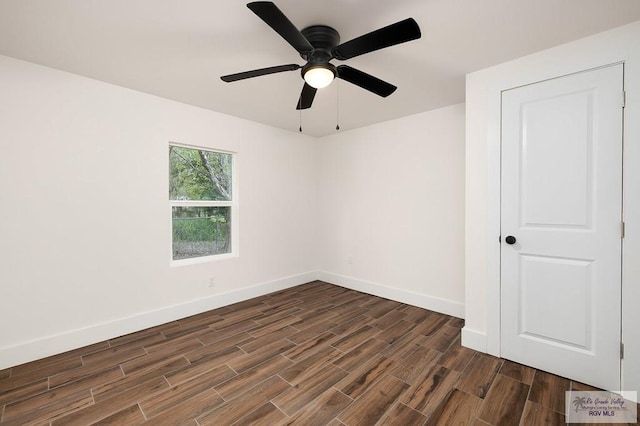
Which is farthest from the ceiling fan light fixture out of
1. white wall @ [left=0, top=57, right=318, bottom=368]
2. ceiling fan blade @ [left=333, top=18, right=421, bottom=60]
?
white wall @ [left=0, top=57, right=318, bottom=368]

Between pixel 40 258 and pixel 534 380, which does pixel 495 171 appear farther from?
pixel 40 258

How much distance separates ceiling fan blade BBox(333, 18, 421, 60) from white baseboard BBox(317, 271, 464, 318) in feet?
9.34

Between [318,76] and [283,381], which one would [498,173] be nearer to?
[318,76]

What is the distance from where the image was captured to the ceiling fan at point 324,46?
140cm

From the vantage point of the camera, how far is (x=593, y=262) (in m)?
2.00

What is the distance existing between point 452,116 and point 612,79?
4.69 feet

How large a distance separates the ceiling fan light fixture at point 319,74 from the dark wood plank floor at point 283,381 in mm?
2148

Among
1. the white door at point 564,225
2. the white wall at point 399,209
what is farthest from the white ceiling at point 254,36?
the white wall at point 399,209

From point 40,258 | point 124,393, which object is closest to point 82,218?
point 40,258

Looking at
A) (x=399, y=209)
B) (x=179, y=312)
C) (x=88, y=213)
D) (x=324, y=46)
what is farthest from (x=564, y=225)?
(x=88, y=213)

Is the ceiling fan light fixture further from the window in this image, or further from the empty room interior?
the window
